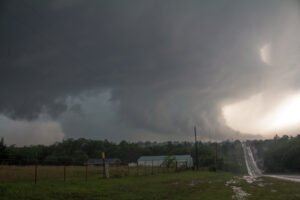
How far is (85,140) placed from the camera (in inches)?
5162

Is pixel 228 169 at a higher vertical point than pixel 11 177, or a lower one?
lower

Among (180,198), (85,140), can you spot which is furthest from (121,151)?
(180,198)

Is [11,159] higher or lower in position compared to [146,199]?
higher

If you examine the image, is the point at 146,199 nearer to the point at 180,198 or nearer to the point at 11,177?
the point at 180,198

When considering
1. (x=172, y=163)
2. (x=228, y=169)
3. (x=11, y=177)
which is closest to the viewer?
(x=11, y=177)

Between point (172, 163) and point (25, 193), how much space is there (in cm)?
4781

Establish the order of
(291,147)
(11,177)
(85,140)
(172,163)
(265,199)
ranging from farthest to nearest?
1. (85,140)
2. (291,147)
3. (172,163)
4. (11,177)
5. (265,199)

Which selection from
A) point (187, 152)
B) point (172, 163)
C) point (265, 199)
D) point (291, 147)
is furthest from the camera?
point (187, 152)

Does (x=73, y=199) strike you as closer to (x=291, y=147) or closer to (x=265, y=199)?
(x=265, y=199)

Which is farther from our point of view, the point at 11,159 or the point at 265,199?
the point at 11,159

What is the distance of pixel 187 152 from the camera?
120688 millimetres

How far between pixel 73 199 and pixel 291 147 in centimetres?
7181

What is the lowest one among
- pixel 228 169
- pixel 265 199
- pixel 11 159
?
pixel 228 169

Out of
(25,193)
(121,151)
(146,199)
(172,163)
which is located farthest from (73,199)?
(121,151)
